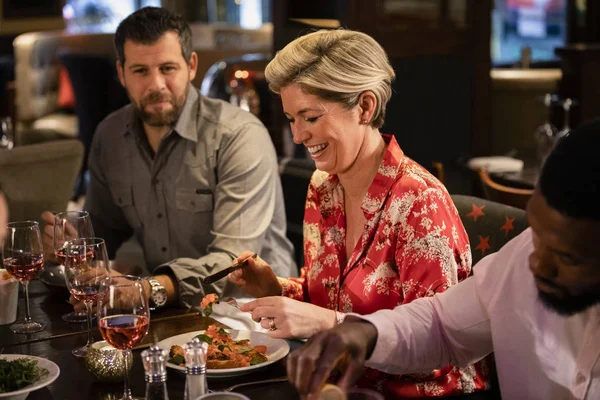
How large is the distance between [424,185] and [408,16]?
2.96 metres

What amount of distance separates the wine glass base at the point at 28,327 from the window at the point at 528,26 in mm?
8766

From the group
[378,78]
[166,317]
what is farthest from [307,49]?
[166,317]

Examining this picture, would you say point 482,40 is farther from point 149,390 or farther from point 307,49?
point 149,390

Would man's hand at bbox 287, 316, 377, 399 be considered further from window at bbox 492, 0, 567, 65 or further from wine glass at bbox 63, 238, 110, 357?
window at bbox 492, 0, 567, 65

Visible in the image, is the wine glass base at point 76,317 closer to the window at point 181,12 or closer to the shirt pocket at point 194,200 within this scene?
the shirt pocket at point 194,200

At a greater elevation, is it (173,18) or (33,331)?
(173,18)

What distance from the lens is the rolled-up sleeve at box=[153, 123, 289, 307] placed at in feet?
8.72

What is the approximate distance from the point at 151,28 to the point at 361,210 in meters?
1.12

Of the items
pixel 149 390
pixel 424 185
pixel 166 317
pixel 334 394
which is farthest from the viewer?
pixel 166 317

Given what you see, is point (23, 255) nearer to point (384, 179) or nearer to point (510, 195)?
point (384, 179)

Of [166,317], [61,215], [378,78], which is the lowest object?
[166,317]

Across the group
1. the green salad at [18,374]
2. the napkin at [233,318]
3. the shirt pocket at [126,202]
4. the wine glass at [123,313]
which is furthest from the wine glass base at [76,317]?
the shirt pocket at [126,202]

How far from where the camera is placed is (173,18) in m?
2.89

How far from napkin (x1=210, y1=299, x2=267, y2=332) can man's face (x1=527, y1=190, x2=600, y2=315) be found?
2.77 feet
